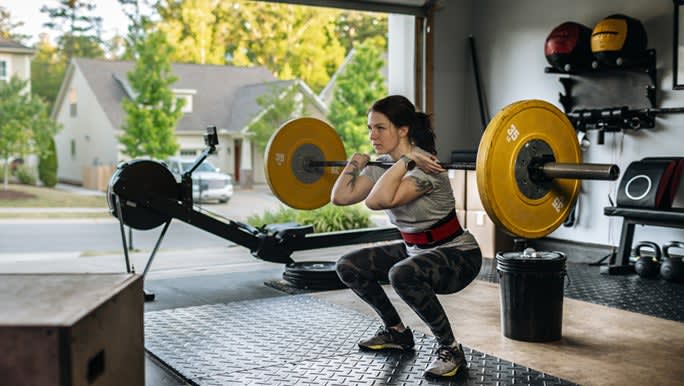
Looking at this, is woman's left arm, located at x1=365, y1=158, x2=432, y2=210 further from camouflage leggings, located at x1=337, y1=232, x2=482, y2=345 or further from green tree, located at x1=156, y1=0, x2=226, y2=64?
green tree, located at x1=156, y1=0, x2=226, y2=64

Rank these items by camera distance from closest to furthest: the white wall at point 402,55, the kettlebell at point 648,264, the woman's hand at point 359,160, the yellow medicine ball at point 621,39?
the woman's hand at point 359,160
the kettlebell at point 648,264
the yellow medicine ball at point 621,39
the white wall at point 402,55

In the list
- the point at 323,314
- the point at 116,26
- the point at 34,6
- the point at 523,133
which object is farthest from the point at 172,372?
the point at 116,26

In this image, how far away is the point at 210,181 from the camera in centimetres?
773

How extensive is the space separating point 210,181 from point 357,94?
241 centimetres

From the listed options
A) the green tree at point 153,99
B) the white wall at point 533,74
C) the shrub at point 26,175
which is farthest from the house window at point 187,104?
the white wall at point 533,74

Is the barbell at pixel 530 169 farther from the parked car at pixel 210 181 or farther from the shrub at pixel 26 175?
the shrub at pixel 26 175

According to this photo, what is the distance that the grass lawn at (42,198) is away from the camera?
7.04 metres

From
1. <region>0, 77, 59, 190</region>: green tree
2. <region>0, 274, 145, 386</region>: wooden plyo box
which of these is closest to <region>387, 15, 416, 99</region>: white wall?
<region>0, 77, 59, 190</region>: green tree

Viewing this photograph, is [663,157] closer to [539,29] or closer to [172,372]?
[539,29]

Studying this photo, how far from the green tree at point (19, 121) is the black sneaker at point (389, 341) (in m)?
4.92

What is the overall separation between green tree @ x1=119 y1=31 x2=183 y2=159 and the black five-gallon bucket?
5504mm

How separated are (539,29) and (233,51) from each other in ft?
13.6

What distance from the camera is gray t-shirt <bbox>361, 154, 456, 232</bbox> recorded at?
3.07 meters

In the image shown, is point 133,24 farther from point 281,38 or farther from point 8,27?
point 281,38
